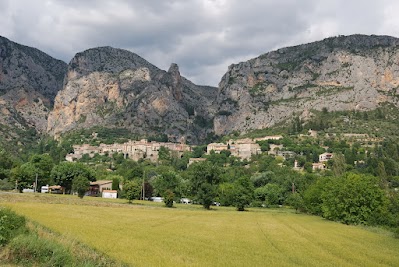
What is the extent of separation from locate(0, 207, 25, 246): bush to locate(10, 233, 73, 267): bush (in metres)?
0.89

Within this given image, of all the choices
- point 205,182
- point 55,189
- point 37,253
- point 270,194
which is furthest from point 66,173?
point 37,253

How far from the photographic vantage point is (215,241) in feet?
104

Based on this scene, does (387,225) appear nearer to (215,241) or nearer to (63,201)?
(215,241)

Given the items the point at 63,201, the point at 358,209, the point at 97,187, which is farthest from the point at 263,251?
the point at 97,187

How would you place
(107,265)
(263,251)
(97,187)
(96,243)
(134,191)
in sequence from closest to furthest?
1. (107,265)
2. (96,243)
3. (263,251)
4. (134,191)
5. (97,187)

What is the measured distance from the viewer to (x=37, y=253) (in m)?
16.5

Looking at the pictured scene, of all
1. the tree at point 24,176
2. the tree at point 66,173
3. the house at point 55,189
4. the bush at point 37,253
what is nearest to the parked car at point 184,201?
the tree at point 66,173

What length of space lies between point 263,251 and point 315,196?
63.8m

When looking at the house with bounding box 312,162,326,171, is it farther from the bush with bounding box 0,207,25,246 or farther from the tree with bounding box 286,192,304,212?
the bush with bounding box 0,207,25,246

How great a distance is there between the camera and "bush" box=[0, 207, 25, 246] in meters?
17.4

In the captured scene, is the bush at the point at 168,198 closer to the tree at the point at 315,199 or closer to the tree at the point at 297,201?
the tree at the point at 315,199

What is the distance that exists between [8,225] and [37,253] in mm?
3276

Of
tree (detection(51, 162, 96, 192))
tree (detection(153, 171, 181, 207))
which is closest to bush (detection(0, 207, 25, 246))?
tree (detection(51, 162, 96, 192))

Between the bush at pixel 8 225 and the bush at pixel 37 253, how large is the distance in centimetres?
89
